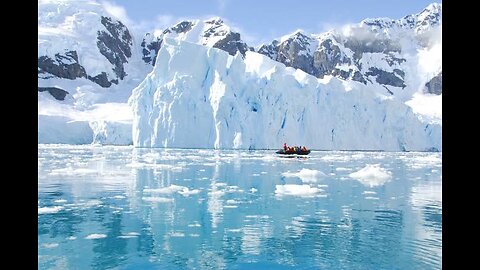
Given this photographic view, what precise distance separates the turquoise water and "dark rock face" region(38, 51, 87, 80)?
86730mm

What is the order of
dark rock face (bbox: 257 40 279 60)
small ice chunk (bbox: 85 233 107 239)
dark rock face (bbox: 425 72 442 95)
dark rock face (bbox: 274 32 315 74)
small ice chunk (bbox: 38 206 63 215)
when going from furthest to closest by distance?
dark rock face (bbox: 257 40 279 60) → dark rock face (bbox: 274 32 315 74) → dark rock face (bbox: 425 72 442 95) → small ice chunk (bbox: 38 206 63 215) → small ice chunk (bbox: 85 233 107 239)

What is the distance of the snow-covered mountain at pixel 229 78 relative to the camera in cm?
4772

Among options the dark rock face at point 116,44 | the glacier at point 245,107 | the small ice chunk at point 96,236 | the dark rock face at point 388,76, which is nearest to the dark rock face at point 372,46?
the dark rock face at point 388,76

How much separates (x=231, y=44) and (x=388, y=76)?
43323mm

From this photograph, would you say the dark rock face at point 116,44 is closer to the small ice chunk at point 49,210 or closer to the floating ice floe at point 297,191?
the floating ice floe at point 297,191

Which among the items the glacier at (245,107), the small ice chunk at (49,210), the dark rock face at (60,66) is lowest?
the small ice chunk at (49,210)

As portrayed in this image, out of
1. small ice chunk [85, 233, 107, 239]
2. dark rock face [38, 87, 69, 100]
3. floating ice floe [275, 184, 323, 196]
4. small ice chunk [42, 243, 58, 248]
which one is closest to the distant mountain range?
dark rock face [38, 87, 69, 100]

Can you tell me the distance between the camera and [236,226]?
382 inches

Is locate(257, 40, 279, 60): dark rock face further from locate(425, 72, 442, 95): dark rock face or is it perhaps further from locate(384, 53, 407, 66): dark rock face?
locate(425, 72, 442, 95): dark rock face

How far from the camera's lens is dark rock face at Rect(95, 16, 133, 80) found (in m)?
107

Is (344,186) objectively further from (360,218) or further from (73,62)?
(73,62)

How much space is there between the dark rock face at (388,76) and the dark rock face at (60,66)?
75672mm

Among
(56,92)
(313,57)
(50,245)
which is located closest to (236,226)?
(50,245)
